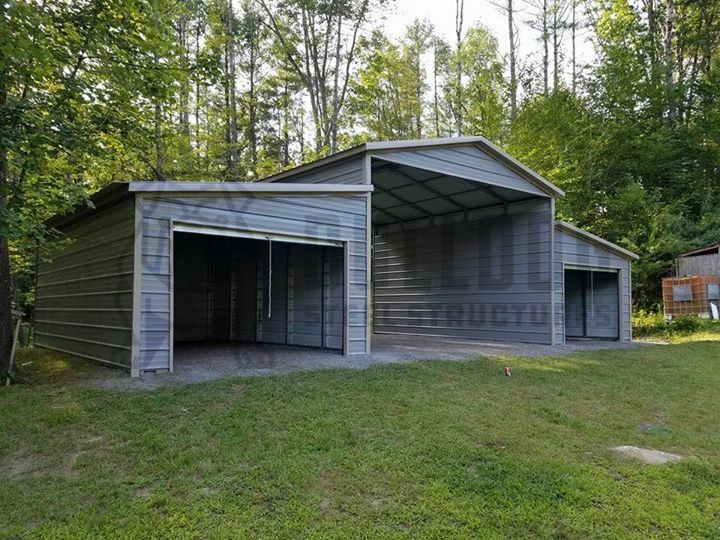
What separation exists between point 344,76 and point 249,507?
65.6ft

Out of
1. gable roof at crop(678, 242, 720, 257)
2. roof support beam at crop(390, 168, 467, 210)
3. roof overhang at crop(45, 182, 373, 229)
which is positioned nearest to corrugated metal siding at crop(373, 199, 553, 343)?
roof support beam at crop(390, 168, 467, 210)

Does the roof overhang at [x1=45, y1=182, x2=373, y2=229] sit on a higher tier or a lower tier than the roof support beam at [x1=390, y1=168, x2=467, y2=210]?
lower

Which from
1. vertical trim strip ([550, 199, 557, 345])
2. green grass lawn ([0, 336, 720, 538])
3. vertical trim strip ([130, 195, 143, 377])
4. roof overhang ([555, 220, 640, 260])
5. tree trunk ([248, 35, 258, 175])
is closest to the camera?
green grass lawn ([0, 336, 720, 538])

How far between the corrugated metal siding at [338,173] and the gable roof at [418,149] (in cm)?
6

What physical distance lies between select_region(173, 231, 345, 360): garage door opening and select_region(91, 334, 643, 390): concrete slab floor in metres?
0.43

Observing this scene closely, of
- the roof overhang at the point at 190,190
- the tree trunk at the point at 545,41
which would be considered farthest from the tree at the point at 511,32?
the roof overhang at the point at 190,190

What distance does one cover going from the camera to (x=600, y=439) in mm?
4340

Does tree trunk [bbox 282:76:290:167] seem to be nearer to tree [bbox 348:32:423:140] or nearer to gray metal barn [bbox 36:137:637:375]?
tree [bbox 348:32:423:140]

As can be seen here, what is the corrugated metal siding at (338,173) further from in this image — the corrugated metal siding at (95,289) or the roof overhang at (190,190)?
the corrugated metal siding at (95,289)

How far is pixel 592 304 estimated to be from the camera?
13.5 metres

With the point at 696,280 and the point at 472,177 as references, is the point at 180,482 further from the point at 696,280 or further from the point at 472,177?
the point at 696,280

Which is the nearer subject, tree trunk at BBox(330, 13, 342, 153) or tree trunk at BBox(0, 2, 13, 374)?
tree trunk at BBox(0, 2, 13, 374)

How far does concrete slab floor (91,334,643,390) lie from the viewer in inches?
240

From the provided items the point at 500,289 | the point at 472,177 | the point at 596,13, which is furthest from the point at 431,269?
the point at 596,13
